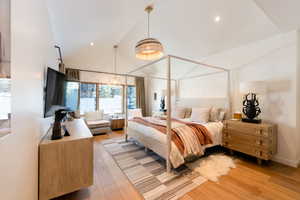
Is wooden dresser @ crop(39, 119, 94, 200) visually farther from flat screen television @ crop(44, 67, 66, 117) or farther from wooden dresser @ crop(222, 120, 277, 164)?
wooden dresser @ crop(222, 120, 277, 164)

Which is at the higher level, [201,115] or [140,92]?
[140,92]

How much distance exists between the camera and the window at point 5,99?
2.14 ft

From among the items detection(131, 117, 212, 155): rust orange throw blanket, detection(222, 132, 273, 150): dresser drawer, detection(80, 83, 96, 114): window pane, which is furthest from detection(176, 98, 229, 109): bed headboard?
detection(80, 83, 96, 114): window pane

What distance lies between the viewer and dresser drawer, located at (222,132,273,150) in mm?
2248

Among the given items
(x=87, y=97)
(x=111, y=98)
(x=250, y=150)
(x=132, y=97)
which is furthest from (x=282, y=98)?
(x=87, y=97)

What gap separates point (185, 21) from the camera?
3090 mm

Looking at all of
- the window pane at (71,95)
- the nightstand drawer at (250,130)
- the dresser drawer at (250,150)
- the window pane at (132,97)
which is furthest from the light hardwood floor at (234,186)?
the window pane at (132,97)

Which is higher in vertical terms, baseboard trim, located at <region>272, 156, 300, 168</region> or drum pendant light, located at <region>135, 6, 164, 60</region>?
drum pendant light, located at <region>135, 6, 164, 60</region>

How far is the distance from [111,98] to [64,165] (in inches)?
173

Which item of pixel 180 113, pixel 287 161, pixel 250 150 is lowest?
pixel 287 161

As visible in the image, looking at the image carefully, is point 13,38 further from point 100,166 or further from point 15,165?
point 100,166

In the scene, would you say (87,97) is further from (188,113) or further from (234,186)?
(234,186)

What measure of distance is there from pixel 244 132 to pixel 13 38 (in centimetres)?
347

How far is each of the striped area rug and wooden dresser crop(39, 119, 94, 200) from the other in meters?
0.77
